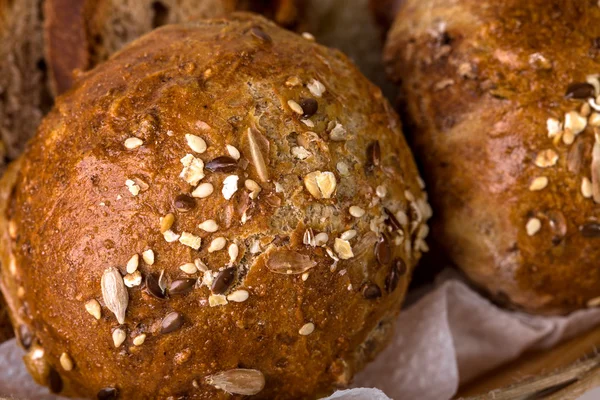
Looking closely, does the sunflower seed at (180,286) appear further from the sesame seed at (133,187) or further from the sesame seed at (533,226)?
the sesame seed at (533,226)

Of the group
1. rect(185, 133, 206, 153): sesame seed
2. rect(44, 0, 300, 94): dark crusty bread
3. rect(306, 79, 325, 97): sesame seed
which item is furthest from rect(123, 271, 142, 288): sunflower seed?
rect(44, 0, 300, 94): dark crusty bread

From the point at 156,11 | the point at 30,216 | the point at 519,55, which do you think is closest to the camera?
the point at 30,216

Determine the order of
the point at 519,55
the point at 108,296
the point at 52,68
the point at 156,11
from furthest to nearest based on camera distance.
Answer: the point at 156,11 → the point at 52,68 → the point at 519,55 → the point at 108,296

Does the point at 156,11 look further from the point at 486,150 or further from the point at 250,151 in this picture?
the point at 486,150

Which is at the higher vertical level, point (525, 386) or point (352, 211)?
point (352, 211)

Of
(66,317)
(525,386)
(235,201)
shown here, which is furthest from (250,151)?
(525,386)

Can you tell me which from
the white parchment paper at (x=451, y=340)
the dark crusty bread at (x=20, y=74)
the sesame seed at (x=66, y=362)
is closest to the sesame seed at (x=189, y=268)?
the sesame seed at (x=66, y=362)

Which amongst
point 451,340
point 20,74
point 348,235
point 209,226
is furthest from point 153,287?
point 20,74
